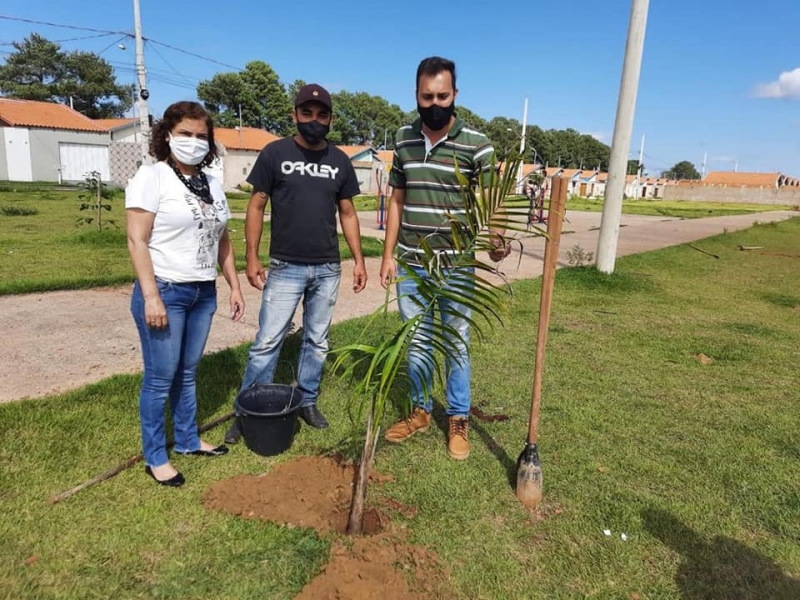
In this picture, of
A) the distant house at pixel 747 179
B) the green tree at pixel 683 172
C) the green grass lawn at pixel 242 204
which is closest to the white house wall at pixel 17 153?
the green grass lawn at pixel 242 204

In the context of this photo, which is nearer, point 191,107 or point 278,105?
point 191,107

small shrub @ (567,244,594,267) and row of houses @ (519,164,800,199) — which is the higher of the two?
row of houses @ (519,164,800,199)

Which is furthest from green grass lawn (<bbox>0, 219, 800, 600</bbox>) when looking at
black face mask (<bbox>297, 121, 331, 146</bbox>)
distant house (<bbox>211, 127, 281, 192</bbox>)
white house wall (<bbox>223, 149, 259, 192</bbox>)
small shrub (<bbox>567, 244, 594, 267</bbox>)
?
white house wall (<bbox>223, 149, 259, 192</bbox>)

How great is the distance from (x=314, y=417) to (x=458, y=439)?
3.26 feet

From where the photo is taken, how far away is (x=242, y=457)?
324 cm

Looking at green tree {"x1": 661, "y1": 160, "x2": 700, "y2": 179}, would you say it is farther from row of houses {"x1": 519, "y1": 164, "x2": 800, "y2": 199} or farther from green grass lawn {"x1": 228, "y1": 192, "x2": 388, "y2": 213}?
green grass lawn {"x1": 228, "y1": 192, "x2": 388, "y2": 213}

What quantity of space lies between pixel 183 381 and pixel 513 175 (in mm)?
2066

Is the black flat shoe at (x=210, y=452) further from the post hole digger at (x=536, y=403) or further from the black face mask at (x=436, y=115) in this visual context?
the black face mask at (x=436, y=115)

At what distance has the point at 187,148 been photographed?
267 cm

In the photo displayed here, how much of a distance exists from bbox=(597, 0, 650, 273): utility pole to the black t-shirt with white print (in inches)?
266

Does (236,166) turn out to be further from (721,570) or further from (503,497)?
(721,570)

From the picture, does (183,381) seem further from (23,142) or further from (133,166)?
(23,142)

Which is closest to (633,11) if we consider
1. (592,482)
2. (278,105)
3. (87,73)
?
(592,482)

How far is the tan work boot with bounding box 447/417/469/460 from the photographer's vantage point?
3.35 meters
